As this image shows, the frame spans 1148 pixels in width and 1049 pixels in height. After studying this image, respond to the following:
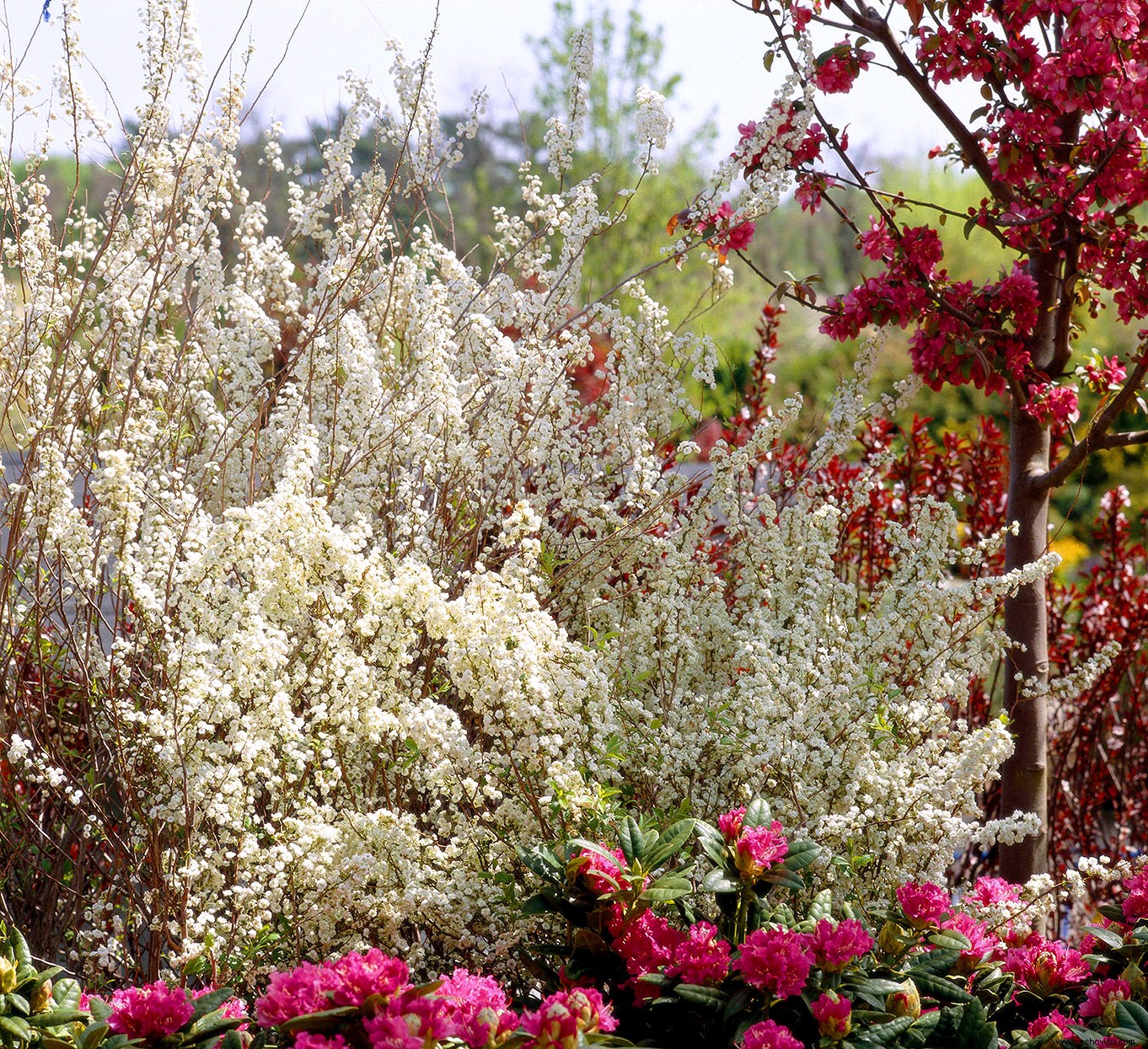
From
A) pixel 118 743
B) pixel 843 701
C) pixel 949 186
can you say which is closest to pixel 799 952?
pixel 843 701

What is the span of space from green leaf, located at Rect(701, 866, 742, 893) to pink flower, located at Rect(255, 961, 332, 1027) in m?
0.63

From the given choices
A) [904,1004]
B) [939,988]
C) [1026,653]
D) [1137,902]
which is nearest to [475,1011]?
[904,1004]

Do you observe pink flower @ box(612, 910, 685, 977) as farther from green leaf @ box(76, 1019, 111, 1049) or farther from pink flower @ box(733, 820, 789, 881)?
green leaf @ box(76, 1019, 111, 1049)

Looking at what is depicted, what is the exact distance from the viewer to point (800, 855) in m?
1.93

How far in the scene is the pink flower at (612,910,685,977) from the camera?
185cm

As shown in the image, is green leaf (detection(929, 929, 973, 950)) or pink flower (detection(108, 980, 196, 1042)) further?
green leaf (detection(929, 929, 973, 950))

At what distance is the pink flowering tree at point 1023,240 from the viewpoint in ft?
9.84

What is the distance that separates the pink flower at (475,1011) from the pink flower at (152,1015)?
1.25 feet

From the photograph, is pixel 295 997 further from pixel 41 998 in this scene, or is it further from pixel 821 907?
pixel 821 907

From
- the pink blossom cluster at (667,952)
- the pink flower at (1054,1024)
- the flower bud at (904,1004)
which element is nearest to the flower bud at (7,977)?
the pink blossom cluster at (667,952)

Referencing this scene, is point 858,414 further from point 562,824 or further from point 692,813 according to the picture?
point 562,824

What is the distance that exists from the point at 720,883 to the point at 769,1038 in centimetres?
30

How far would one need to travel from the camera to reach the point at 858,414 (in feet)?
11.7

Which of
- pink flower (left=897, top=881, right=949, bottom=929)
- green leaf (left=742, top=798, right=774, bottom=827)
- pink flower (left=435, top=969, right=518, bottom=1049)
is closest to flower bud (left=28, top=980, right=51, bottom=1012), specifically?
pink flower (left=435, top=969, right=518, bottom=1049)
